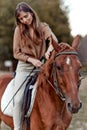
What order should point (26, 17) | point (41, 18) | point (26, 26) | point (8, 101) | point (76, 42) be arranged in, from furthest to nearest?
point (41, 18) → point (8, 101) → point (26, 26) → point (26, 17) → point (76, 42)

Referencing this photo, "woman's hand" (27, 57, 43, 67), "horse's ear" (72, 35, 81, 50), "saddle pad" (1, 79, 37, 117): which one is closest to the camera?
"horse's ear" (72, 35, 81, 50)

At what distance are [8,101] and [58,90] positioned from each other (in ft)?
4.79

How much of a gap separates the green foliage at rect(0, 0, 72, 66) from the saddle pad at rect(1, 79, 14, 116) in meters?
39.3

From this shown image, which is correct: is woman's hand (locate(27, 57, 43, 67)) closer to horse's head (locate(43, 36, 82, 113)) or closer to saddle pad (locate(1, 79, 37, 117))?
horse's head (locate(43, 36, 82, 113))

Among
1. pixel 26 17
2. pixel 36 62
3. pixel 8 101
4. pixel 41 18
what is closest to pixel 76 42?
pixel 36 62

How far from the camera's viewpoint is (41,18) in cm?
5022

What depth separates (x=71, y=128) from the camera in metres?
11.0

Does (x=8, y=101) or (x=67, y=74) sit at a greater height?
(x=67, y=74)

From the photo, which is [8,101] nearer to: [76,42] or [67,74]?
[76,42]

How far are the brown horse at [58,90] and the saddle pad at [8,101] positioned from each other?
0.69m

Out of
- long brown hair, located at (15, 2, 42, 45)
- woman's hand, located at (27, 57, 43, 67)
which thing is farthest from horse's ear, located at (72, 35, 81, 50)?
long brown hair, located at (15, 2, 42, 45)

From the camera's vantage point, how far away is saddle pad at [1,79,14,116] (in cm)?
696

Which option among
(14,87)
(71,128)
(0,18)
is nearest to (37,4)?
(0,18)

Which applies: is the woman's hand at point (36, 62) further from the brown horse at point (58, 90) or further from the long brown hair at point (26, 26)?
the long brown hair at point (26, 26)
